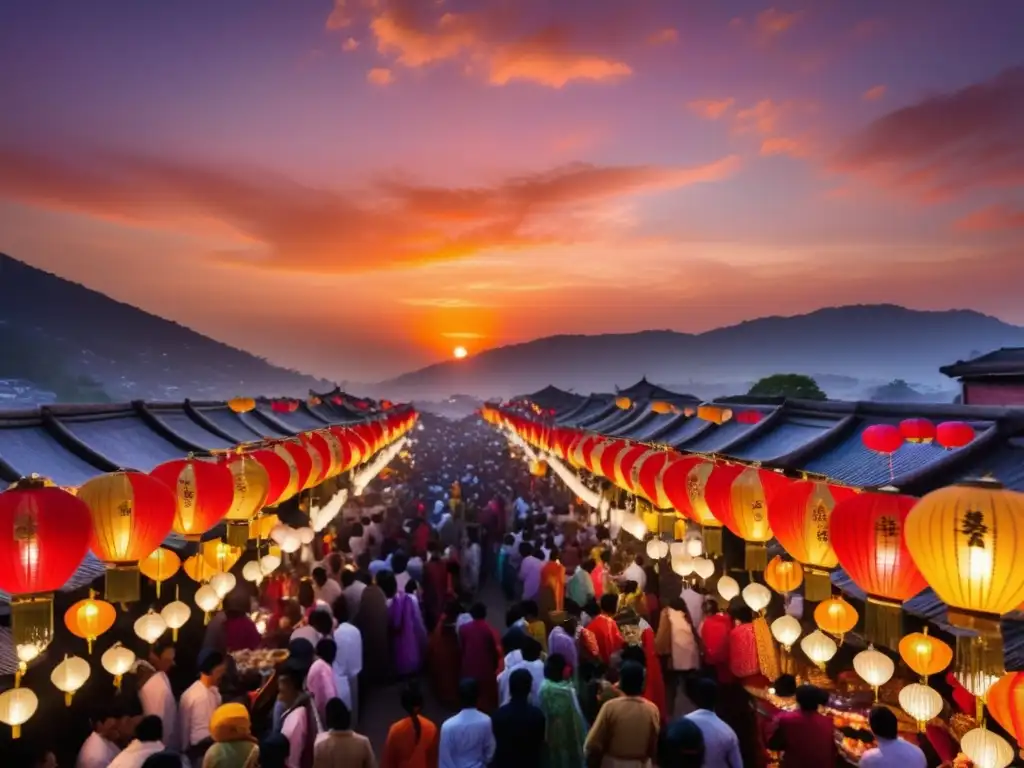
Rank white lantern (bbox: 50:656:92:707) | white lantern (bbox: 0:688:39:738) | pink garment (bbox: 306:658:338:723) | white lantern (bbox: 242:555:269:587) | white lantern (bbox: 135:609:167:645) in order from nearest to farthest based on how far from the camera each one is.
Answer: white lantern (bbox: 0:688:39:738), white lantern (bbox: 50:656:92:707), pink garment (bbox: 306:658:338:723), white lantern (bbox: 135:609:167:645), white lantern (bbox: 242:555:269:587)

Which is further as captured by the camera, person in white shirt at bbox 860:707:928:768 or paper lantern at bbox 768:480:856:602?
paper lantern at bbox 768:480:856:602

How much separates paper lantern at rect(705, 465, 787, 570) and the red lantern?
238 centimetres

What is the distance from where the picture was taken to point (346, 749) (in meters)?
5.30

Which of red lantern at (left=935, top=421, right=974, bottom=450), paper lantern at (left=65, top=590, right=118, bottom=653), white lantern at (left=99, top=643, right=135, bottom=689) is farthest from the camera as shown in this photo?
red lantern at (left=935, top=421, right=974, bottom=450)

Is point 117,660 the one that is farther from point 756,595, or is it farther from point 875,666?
point 875,666

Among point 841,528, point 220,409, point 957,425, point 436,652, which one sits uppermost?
point 220,409

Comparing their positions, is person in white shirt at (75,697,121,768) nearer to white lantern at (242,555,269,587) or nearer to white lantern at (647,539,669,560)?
white lantern at (242,555,269,587)

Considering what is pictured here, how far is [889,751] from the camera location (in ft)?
17.2

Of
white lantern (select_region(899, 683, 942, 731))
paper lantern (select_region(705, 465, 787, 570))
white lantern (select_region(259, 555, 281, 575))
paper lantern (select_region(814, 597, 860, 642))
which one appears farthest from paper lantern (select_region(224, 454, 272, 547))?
white lantern (select_region(899, 683, 942, 731))

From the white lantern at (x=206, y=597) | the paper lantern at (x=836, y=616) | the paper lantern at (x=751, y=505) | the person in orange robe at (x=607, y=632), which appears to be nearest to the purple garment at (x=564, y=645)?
the person in orange robe at (x=607, y=632)

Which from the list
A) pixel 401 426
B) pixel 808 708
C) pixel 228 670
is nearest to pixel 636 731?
pixel 808 708

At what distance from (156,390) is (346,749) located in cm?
15933

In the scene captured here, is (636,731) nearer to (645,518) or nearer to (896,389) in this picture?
(645,518)

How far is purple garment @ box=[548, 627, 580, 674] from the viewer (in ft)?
26.1
